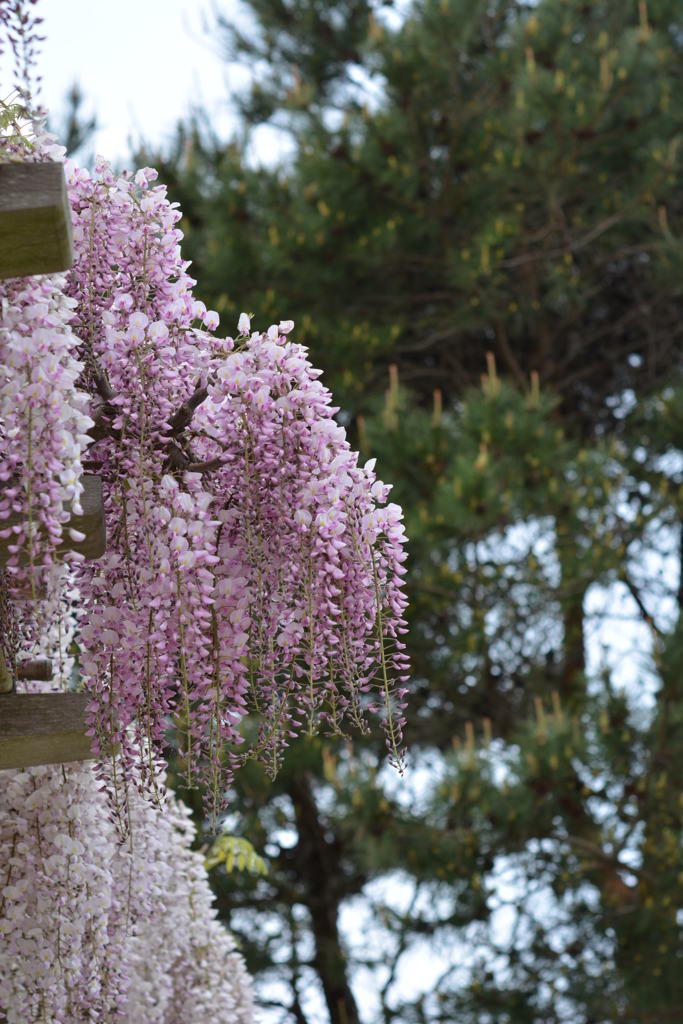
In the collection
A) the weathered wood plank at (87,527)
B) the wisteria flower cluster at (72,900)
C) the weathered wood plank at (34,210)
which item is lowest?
the wisteria flower cluster at (72,900)

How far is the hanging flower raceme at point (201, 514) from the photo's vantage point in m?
2.01

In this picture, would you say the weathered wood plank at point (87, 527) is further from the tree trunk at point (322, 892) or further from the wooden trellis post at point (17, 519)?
the tree trunk at point (322, 892)

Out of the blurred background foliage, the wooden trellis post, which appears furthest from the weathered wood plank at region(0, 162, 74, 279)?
the blurred background foliage

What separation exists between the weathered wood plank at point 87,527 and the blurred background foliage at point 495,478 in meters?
3.33

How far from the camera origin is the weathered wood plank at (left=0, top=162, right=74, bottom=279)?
149 centimetres

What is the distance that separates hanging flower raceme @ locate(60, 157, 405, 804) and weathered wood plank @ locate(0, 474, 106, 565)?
0.15 meters

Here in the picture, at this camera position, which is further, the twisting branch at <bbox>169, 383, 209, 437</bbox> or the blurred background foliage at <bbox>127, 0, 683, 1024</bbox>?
the blurred background foliage at <bbox>127, 0, 683, 1024</bbox>

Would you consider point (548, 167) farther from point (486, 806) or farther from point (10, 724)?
point (10, 724)

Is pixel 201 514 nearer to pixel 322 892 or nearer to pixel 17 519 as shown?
pixel 17 519

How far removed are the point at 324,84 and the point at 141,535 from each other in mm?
6734

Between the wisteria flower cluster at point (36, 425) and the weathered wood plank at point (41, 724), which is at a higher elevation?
the wisteria flower cluster at point (36, 425)

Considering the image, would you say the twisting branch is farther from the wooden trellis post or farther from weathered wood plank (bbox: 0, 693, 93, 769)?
weathered wood plank (bbox: 0, 693, 93, 769)

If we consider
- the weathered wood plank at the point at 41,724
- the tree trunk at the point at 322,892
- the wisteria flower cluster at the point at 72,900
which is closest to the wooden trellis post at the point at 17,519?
the weathered wood plank at the point at 41,724

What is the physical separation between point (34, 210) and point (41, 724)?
3.65 ft
